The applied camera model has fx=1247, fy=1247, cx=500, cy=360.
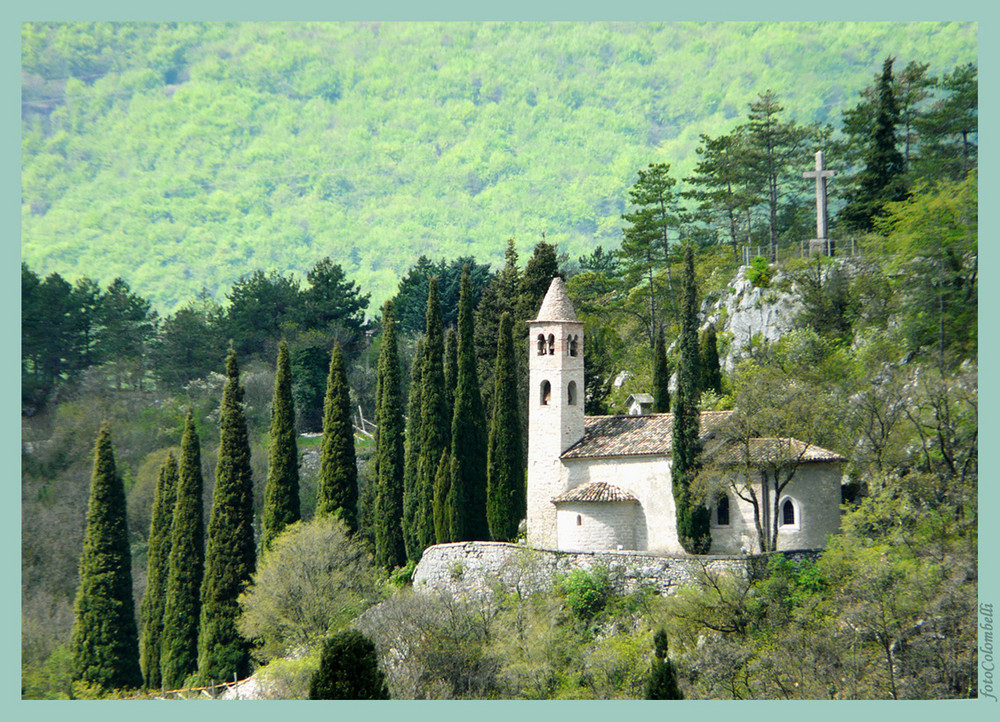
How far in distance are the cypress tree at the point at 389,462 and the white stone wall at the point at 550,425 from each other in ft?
19.8

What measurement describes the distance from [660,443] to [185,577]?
1731 centimetres

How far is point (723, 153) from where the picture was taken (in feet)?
232

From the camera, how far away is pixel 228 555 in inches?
1688

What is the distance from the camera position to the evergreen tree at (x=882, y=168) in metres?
54.9

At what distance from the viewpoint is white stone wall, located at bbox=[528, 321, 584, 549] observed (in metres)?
42.2

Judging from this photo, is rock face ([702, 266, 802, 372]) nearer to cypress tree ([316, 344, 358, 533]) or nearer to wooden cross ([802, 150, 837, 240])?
wooden cross ([802, 150, 837, 240])

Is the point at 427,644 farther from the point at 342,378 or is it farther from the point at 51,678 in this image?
the point at 51,678

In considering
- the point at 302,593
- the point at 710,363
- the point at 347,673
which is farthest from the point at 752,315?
the point at 347,673

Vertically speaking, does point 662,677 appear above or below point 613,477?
below

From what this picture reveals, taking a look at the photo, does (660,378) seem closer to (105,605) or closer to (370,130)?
(105,605)

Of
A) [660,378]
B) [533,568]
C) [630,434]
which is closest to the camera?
[533,568]

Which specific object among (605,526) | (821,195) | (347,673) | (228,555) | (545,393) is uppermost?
(821,195)

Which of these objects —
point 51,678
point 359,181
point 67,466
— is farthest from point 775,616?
point 359,181

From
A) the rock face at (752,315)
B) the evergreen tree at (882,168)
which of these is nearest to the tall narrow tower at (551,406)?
the rock face at (752,315)
